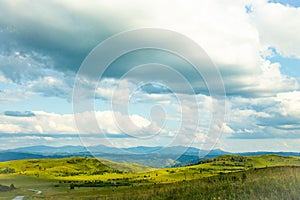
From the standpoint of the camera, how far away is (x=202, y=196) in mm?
18781

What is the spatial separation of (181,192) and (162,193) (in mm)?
1439

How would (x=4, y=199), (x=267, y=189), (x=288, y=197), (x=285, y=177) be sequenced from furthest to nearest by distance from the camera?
(x=4, y=199) → (x=285, y=177) → (x=267, y=189) → (x=288, y=197)

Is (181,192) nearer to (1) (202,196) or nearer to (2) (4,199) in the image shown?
(1) (202,196)

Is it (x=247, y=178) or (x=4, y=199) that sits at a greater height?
(x=247, y=178)

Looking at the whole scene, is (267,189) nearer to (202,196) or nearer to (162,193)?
(202,196)

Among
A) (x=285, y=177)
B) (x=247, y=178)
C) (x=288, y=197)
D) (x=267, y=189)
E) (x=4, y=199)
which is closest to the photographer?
(x=288, y=197)

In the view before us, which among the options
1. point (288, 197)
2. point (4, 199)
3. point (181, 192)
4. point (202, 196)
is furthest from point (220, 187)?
point (4, 199)

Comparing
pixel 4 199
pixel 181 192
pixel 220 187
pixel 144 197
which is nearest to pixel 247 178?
pixel 220 187

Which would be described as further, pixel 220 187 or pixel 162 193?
pixel 162 193

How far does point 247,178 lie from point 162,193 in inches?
214

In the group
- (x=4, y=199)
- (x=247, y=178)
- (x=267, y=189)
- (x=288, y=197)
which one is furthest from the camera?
(x=4, y=199)

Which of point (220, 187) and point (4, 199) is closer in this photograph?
point (220, 187)

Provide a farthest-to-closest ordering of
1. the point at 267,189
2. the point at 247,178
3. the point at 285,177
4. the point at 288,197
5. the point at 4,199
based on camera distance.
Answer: the point at 4,199 → the point at 247,178 → the point at 285,177 → the point at 267,189 → the point at 288,197

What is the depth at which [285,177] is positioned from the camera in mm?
19281
